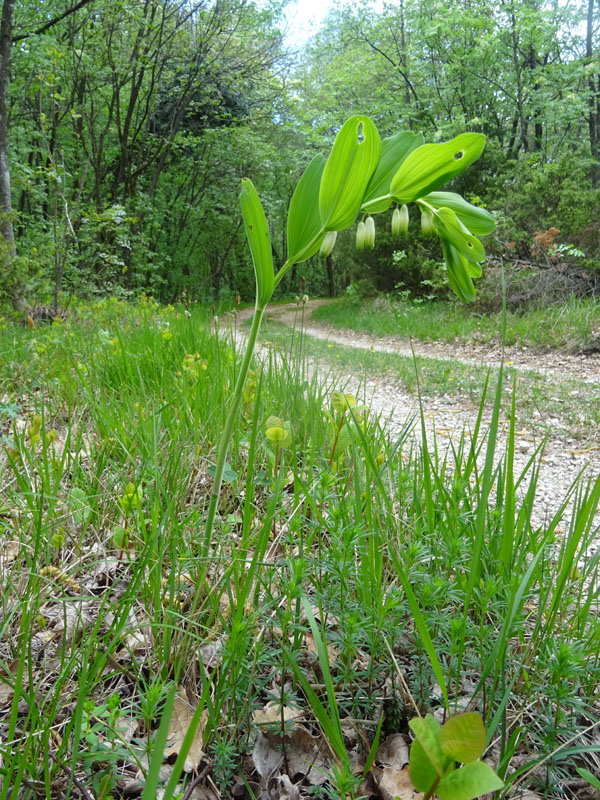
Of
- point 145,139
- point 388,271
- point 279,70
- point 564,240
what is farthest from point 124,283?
point 564,240

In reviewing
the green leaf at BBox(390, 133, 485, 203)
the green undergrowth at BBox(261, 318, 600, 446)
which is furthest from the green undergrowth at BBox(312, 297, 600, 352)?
the green leaf at BBox(390, 133, 485, 203)

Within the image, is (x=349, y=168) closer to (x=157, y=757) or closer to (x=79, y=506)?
(x=157, y=757)

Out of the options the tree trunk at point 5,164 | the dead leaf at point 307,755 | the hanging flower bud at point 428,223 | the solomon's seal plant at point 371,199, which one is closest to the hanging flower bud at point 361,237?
the solomon's seal plant at point 371,199

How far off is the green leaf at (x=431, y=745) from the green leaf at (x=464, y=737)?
0.04 feet

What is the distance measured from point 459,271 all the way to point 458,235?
0.08 m

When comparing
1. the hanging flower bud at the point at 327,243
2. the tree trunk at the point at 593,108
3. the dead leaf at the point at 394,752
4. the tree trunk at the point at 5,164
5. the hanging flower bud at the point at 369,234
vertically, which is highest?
the tree trunk at the point at 593,108

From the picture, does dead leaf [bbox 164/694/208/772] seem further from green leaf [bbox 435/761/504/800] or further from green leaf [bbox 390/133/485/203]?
green leaf [bbox 390/133/485/203]

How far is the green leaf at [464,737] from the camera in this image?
56cm

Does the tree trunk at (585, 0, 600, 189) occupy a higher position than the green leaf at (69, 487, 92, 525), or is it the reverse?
the tree trunk at (585, 0, 600, 189)

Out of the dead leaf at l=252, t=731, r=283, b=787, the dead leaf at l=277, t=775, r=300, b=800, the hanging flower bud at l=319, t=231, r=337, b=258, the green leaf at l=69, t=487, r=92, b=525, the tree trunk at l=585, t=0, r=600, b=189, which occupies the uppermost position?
the tree trunk at l=585, t=0, r=600, b=189

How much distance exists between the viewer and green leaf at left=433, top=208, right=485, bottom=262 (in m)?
0.80

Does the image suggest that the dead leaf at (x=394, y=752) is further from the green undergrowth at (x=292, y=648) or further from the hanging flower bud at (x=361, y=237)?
the hanging flower bud at (x=361, y=237)

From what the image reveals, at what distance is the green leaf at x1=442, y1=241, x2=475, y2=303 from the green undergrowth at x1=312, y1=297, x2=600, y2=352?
6.03 meters

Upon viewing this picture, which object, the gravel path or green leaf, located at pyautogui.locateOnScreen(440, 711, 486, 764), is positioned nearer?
green leaf, located at pyautogui.locateOnScreen(440, 711, 486, 764)
